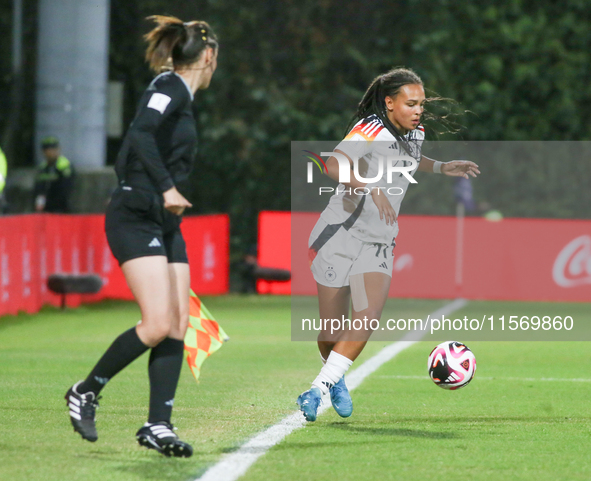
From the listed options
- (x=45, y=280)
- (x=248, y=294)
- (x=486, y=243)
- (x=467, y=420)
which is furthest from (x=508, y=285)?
(x=467, y=420)

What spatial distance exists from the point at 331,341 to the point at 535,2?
81.4 feet

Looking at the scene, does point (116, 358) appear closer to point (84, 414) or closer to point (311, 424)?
point (84, 414)

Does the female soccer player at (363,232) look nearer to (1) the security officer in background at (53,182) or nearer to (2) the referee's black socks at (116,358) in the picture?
(2) the referee's black socks at (116,358)

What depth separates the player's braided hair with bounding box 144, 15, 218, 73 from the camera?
542 cm

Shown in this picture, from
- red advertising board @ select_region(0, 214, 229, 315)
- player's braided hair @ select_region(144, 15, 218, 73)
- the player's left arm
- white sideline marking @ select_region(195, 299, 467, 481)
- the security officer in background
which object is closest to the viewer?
white sideline marking @ select_region(195, 299, 467, 481)

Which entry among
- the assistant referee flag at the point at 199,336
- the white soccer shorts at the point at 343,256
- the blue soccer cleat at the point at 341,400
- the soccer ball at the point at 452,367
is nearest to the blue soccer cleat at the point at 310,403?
the blue soccer cleat at the point at 341,400

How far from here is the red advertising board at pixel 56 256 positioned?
1345 cm

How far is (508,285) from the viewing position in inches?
752

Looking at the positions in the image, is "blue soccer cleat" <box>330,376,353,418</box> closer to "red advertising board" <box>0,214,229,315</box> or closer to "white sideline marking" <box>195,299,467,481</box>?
"white sideline marking" <box>195,299,467,481</box>

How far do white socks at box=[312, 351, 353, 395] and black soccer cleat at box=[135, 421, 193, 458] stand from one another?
1.25 meters

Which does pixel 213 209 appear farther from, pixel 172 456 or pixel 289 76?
pixel 172 456

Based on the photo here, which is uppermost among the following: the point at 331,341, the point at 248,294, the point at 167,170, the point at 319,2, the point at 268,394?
the point at 319,2

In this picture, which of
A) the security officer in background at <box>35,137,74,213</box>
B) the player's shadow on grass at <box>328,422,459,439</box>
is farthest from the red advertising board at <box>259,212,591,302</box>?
the player's shadow on grass at <box>328,422,459,439</box>

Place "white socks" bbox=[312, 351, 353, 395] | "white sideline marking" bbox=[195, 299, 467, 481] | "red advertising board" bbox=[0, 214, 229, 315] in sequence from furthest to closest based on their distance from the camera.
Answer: "red advertising board" bbox=[0, 214, 229, 315], "white socks" bbox=[312, 351, 353, 395], "white sideline marking" bbox=[195, 299, 467, 481]
